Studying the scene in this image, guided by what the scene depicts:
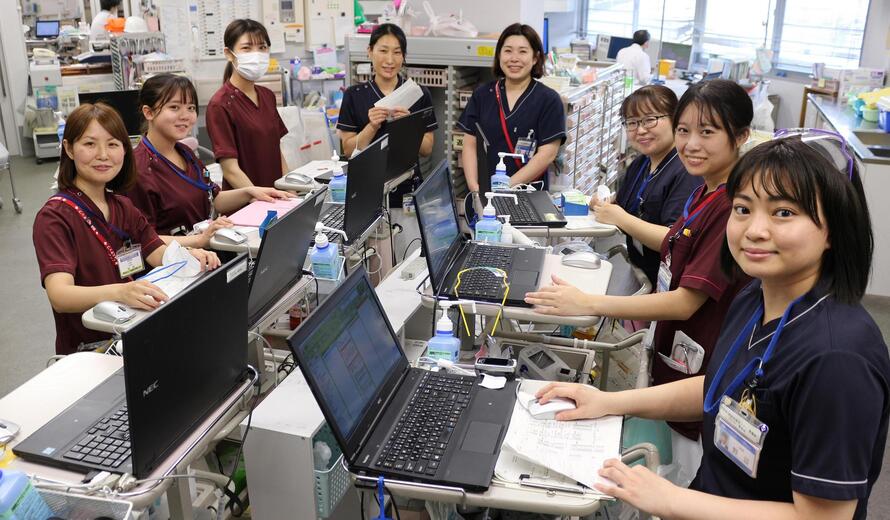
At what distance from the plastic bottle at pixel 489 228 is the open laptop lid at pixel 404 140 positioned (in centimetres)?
78

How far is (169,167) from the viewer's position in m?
3.16

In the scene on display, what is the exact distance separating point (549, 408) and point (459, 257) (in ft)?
3.43

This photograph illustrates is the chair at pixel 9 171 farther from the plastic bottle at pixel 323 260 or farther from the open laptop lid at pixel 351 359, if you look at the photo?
the open laptop lid at pixel 351 359

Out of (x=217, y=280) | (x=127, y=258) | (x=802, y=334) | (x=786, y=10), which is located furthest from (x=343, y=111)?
(x=786, y=10)

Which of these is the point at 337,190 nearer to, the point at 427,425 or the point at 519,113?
the point at 519,113

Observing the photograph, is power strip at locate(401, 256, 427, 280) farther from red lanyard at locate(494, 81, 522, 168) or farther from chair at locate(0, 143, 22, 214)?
chair at locate(0, 143, 22, 214)

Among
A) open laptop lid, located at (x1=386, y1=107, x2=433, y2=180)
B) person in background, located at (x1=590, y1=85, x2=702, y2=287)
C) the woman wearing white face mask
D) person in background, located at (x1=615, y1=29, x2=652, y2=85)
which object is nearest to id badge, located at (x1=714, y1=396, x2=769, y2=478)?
person in background, located at (x1=590, y1=85, x2=702, y2=287)

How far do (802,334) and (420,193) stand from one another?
1.33 m

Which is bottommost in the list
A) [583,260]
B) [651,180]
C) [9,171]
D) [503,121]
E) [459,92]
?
[9,171]

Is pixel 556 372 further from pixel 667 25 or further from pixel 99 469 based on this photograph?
pixel 667 25

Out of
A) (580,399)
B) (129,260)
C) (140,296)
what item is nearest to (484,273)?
(580,399)

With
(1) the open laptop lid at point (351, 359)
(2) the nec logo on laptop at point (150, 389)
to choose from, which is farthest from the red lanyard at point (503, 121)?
(2) the nec logo on laptop at point (150, 389)

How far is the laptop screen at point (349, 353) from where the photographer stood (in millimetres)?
1525

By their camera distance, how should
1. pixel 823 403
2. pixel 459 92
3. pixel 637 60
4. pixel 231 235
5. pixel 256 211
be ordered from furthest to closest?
→ pixel 637 60 < pixel 459 92 < pixel 256 211 < pixel 231 235 < pixel 823 403
